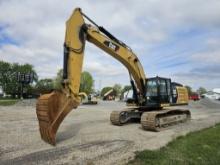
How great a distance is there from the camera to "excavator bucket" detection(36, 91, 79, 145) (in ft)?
30.3

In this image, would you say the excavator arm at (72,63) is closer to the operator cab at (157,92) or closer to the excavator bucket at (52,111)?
the excavator bucket at (52,111)

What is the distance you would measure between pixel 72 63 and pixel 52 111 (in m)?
1.93

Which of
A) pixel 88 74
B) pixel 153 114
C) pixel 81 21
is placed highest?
pixel 88 74

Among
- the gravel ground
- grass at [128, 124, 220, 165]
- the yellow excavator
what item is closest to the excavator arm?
the yellow excavator

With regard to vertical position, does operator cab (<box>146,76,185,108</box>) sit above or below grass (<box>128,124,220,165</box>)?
above

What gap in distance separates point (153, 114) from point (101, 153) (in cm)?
535

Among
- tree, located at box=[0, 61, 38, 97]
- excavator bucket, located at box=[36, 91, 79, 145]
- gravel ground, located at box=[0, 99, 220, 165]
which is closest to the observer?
gravel ground, located at box=[0, 99, 220, 165]

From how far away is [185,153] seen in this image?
8.34 m

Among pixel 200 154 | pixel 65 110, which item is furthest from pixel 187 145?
pixel 65 110

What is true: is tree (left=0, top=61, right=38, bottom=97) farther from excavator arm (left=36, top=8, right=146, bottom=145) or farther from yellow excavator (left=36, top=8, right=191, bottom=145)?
excavator arm (left=36, top=8, right=146, bottom=145)

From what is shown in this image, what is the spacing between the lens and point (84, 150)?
28.2 feet

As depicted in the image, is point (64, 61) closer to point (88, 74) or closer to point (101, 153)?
point (101, 153)

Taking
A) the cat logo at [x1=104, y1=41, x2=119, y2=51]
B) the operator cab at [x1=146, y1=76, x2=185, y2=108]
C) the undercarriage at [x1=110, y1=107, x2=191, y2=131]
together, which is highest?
the cat logo at [x1=104, y1=41, x2=119, y2=51]

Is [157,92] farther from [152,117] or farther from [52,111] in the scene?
[52,111]
